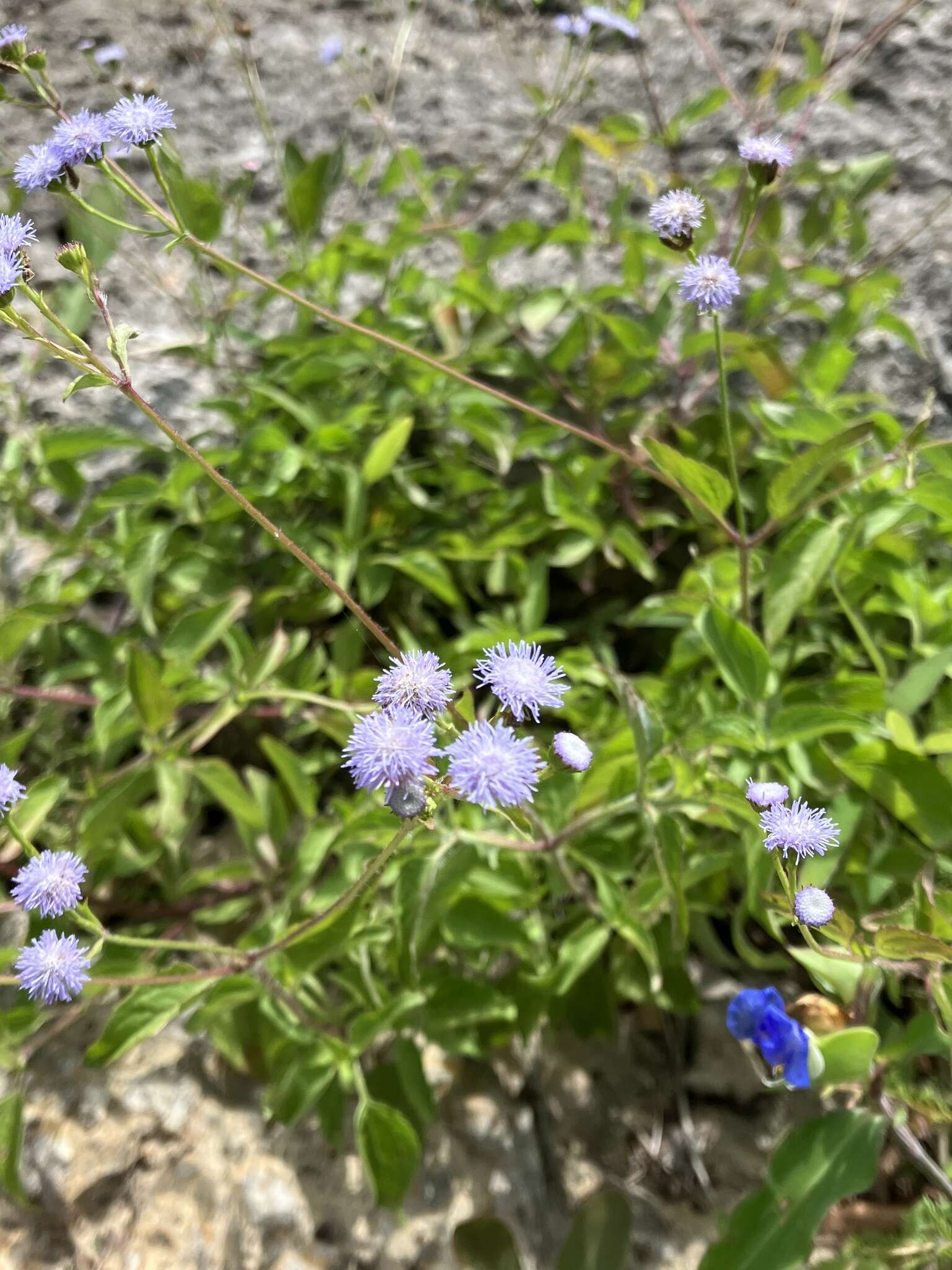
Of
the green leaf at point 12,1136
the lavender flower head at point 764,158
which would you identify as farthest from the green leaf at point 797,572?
the green leaf at point 12,1136

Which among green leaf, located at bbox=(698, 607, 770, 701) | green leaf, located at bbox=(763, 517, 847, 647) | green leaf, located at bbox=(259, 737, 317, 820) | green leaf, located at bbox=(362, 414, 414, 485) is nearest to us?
green leaf, located at bbox=(698, 607, 770, 701)

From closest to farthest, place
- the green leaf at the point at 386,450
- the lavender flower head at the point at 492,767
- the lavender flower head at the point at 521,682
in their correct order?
the lavender flower head at the point at 492,767, the lavender flower head at the point at 521,682, the green leaf at the point at 386,450

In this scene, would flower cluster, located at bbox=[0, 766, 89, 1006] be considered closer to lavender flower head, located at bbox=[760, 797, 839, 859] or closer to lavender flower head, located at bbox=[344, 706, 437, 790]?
lavender flower head, located at bbox=[344, 706, 437, 790]

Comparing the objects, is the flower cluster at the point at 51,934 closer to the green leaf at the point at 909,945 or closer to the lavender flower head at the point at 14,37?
the green leaf at the point at 909,945

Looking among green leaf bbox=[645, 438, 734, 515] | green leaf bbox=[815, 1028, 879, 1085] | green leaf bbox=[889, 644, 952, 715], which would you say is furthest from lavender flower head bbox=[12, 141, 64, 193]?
green leaf bbox=[815, 1028, 879, 1085]

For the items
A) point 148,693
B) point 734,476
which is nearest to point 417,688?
point 734,476

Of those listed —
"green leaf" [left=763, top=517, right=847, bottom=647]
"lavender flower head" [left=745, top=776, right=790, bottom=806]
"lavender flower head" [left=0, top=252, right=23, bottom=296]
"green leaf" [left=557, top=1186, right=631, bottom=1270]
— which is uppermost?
"lavender flower head" [left=0, top=252, right=23, bottom=296]
